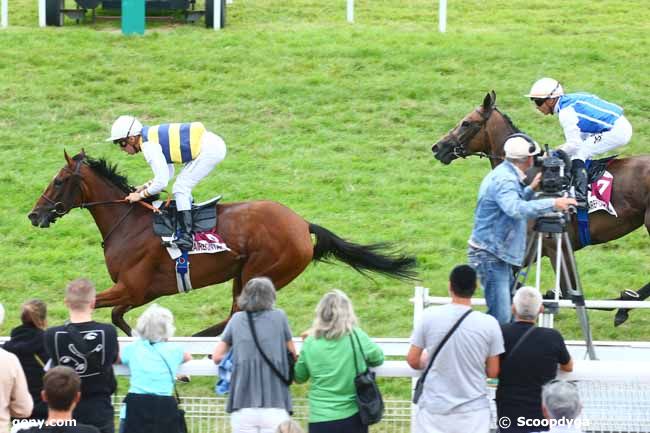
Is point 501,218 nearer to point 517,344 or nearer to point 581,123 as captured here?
point 517,344

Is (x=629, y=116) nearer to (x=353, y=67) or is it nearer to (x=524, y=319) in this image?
(x=353, y=67)

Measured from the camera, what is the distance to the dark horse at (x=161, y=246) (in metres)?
9.35

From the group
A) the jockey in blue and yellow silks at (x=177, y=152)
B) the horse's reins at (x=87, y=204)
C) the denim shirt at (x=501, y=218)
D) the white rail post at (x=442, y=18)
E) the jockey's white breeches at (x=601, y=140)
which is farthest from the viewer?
the white rail post at (x=442, y=18)

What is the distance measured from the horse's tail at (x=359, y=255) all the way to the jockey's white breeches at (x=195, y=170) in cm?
88

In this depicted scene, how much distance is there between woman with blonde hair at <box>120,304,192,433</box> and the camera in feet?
19.9

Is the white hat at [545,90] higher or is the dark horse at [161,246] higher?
the white hat at [545,90]

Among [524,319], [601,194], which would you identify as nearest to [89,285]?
[524,319]

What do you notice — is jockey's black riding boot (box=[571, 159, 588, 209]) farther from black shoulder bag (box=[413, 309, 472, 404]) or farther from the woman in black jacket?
the woman in black jacket

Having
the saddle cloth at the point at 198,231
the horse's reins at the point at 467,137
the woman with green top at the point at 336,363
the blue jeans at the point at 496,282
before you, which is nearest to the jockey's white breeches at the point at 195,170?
the saddle cloth at the point at 198,231

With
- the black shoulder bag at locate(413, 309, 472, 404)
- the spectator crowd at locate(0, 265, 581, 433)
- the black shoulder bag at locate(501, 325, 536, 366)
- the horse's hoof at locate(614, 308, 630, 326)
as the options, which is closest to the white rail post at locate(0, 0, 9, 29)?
the horse's hoof at locate(614, 308, 630, 326)

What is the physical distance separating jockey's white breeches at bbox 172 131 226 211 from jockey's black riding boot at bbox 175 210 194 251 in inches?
2.1

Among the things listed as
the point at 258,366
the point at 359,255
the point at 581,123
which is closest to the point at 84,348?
the point at 258,366

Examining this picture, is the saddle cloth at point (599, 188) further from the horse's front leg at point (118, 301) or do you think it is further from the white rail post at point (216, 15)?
the white rail post at point (216, 15)

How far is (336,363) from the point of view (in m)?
5.94
